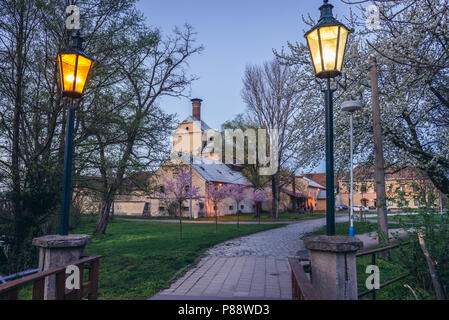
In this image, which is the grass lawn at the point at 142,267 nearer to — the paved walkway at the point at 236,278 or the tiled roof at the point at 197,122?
the paved walkway at the point at 236,278

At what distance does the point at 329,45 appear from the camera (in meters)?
3.75

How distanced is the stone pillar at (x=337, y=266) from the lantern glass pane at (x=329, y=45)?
214cm

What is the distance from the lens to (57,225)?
8.45 meters

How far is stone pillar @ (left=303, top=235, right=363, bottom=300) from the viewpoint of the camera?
291 cm

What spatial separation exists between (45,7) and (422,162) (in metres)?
12.6

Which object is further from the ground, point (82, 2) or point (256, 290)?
point (82, 2)

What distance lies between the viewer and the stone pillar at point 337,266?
9.55 ft

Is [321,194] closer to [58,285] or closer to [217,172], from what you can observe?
[217,172]

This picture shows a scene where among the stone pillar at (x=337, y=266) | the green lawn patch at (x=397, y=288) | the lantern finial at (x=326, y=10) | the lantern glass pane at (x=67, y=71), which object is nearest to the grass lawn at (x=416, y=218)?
the green lawn patch at (x=397, y=288)

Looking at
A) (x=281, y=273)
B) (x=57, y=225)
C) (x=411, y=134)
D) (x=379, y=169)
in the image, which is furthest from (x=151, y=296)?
(x=411, y=134)

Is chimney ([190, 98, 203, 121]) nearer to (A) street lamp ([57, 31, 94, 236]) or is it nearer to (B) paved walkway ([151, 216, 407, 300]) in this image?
(B) paved walkway ([151, 216, 407, 300])

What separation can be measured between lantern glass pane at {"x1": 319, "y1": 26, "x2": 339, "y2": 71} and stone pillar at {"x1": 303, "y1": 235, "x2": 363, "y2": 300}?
2142 mm

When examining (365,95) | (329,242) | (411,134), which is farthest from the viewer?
(365,95)
